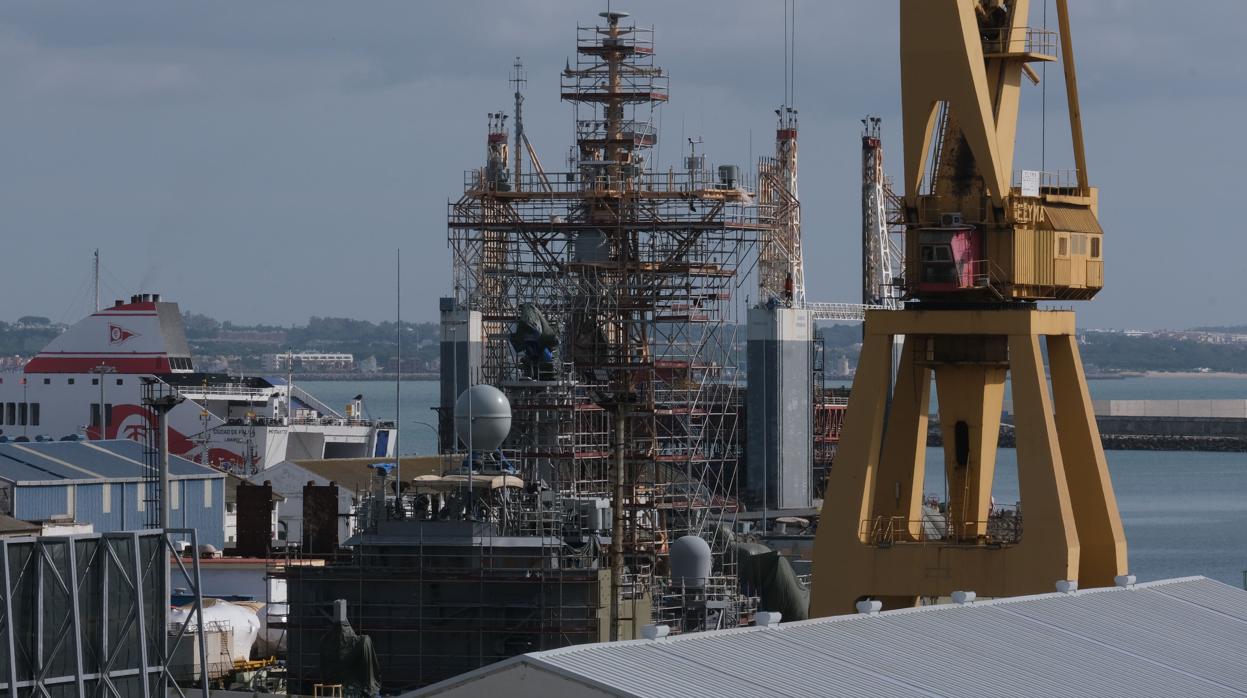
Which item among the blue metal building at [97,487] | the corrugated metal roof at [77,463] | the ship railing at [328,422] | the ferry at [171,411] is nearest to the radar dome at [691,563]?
the blue metal building at [97,487]

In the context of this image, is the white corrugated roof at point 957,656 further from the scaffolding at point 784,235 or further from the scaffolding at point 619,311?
the scaffolding at point 784,235

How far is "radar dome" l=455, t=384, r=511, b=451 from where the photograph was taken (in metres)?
46.0

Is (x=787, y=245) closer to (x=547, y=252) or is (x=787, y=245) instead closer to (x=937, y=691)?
(x=547, y=252)

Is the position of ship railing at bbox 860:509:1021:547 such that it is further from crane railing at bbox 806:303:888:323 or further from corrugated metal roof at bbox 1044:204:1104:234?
crane railing at bbox 806:303:888:323

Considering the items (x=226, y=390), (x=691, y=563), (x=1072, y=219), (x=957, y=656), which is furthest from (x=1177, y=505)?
(x=957, y=656)

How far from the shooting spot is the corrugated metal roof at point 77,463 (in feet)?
224

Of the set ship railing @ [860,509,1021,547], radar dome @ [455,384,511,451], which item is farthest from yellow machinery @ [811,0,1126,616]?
radar dome @ [455,384,511,451]

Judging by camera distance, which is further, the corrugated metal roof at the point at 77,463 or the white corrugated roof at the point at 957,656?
the corrugated metal roof at the point at 77,463

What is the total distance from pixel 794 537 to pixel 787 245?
28964mm

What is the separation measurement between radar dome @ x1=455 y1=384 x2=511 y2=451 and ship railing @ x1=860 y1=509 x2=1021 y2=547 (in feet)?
29.1

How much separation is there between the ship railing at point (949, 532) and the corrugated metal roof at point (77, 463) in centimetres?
3256

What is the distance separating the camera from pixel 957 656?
90.5ft

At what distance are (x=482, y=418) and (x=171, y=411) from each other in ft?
224

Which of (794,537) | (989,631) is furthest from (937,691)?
(794,537)
